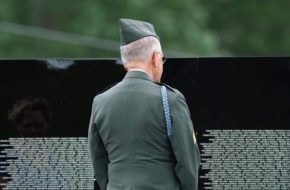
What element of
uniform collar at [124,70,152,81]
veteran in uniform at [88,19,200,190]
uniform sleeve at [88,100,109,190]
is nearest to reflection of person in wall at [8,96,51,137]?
uniform sleeve at [88,100,109,190]

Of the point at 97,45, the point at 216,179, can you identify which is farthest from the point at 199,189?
the point at 97,45

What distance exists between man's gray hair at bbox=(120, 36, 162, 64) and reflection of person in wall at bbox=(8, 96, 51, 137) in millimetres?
1634

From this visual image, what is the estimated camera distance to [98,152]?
21.8 feet

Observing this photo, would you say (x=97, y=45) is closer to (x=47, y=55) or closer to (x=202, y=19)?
(x=47, y=55)

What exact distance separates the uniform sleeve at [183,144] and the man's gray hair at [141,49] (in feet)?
1.03

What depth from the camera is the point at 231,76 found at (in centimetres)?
802

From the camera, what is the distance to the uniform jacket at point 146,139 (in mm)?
6410

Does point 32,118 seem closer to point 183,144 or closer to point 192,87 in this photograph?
point 192,87

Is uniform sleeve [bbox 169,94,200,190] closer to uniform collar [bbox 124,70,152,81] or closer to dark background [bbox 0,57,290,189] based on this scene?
uniform collar [bbox 124,70,152,81]

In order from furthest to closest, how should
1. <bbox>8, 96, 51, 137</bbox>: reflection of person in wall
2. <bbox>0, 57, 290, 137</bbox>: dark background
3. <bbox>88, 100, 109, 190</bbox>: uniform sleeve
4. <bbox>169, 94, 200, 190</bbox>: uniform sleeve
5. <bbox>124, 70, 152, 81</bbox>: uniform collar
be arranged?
<bbox>8, 96, 51, 137</bbox>: reflection of person in wall → <bbox>0, 57, 290, 137</bbox>: dark background → <bbox>88, 100, 109, 190</bbox>: uniform sleeve → <bbox>124, 70, 152, 81</bbox>: uniform collar → <bbox>169, 94, 200, 190</bbox>: uniform sleeve

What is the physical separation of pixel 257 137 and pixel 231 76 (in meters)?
0.47

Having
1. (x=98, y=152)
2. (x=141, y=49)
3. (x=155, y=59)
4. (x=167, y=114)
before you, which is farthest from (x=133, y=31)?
(x=98, y=152)

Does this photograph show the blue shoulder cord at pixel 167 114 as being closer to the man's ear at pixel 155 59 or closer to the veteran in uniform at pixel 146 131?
the veteran in uniform at pixel 146 131

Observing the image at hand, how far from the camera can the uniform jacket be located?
21.0 ft
